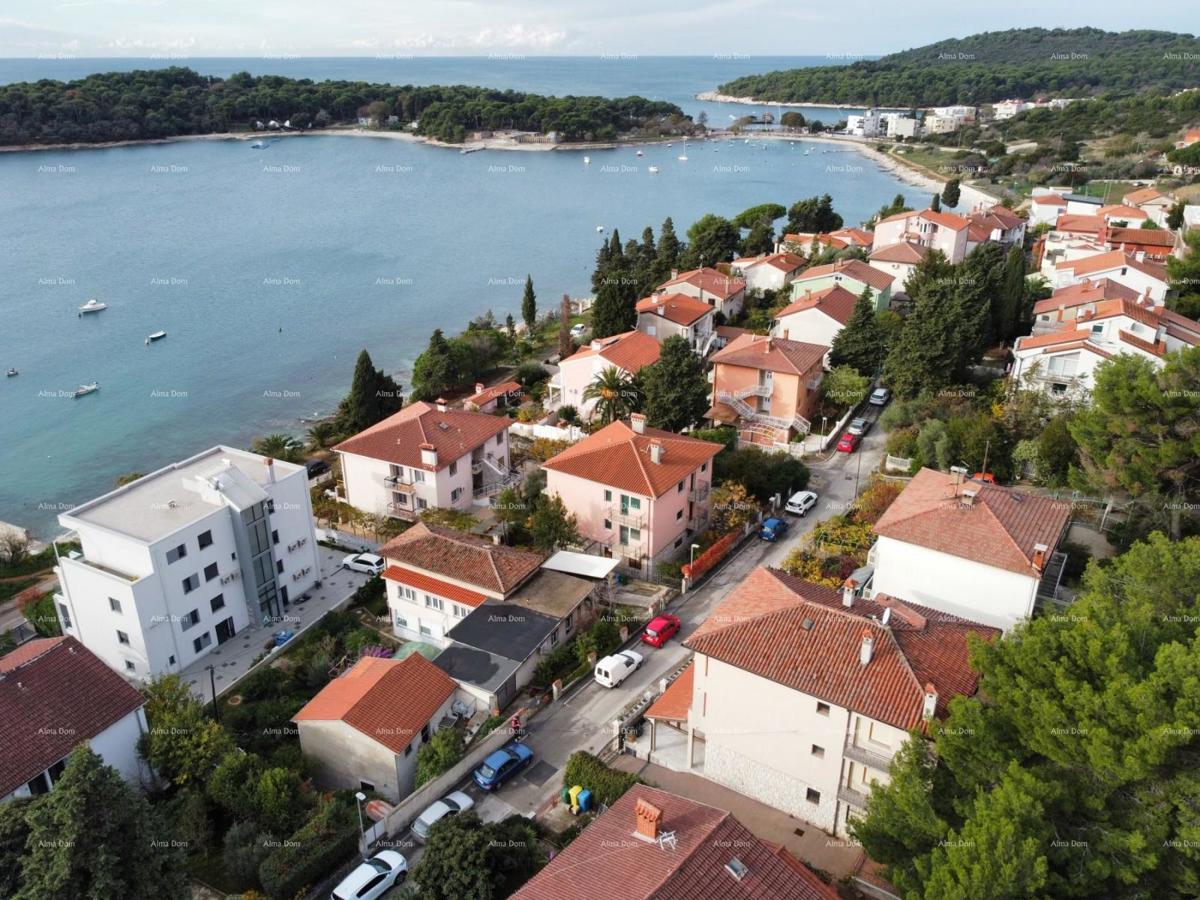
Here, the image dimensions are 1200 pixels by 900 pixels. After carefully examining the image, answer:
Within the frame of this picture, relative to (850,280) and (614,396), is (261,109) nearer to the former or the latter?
(850,280)

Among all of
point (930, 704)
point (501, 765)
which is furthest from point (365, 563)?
point (930, 704)

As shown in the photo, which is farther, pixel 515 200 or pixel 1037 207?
pixel 515 200

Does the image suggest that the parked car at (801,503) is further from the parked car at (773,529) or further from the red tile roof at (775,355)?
the red tile roof at (775,355)

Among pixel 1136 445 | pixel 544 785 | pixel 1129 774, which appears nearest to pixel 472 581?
pixel 544 785

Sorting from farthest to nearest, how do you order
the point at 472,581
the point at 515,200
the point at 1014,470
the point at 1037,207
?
the point at 515,200 → the point at 1037,207 → the point at 1014,470 → the point at 472,581

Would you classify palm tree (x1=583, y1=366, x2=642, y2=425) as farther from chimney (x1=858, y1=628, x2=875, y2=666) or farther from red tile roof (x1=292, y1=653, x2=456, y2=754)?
chimney (x1=858, y1=628, x2=875, y2=666)

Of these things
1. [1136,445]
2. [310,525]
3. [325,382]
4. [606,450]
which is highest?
[1136,445]

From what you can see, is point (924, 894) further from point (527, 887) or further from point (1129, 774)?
point (527, 887)
